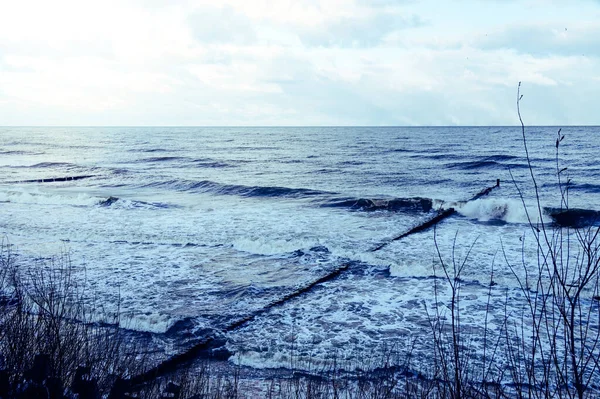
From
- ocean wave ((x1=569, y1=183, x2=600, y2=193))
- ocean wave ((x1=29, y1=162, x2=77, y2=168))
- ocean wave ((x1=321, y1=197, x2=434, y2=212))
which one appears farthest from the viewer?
ocean wave ((x1=29, y1=162, x2=77, y2=168))

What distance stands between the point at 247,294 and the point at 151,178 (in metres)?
22.9

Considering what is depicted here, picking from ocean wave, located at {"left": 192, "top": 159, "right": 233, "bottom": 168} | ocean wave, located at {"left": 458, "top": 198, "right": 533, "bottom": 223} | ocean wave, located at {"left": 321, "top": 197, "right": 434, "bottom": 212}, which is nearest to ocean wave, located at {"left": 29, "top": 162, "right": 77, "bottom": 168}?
ocean wave, located at {"left": 192, "top": 159, "right": 233, "bottom": 168}

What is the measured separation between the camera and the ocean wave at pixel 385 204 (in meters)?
19.2

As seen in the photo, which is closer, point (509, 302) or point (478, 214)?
point (509, 302)

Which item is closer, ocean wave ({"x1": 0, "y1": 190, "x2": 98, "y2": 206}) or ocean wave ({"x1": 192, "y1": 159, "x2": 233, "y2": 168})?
ocean wave ({"x1": 0, "y1": 190, "x2": 98, "y2": 206})

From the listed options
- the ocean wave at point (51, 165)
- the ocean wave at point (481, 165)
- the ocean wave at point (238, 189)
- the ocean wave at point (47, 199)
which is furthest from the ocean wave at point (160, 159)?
the ocean wave at point (481, 165)

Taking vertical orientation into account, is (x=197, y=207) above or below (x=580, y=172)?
below

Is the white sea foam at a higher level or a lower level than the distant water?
lower

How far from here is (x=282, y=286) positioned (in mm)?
9297

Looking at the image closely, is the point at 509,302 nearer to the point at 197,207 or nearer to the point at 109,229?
the point at 109,229

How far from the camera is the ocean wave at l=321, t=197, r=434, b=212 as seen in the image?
63.0 ft

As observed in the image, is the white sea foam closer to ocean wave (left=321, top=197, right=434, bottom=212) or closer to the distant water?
the distant water

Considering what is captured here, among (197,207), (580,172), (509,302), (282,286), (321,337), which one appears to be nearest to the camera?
(321,337)

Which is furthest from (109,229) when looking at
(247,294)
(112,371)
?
(112,371)
